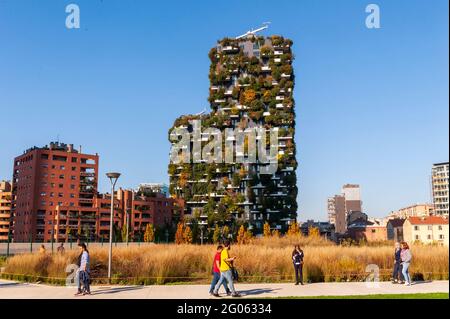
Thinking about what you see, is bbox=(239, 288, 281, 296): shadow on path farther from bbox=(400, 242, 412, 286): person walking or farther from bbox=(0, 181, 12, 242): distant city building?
bbox=(0, 181, 12, 242): distant city building

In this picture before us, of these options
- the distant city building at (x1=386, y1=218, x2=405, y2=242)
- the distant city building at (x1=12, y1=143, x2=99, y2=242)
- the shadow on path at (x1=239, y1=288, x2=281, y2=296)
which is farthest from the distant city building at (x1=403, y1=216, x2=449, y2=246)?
the shadow on path at (x1=239, y1=288, x2=281, y2=296)

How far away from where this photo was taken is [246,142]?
291 feet

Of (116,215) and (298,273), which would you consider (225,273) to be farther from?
(116,215)

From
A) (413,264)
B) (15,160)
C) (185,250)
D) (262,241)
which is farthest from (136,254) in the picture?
(15,160)

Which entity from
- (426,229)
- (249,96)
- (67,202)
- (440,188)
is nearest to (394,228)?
(426,229)

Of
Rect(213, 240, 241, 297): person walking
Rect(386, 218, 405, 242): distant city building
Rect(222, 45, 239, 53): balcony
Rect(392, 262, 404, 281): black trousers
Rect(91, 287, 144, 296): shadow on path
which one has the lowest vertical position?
Rect(386, 218, 405, 242): distant city building

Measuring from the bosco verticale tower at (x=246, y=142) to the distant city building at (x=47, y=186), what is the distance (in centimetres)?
2164

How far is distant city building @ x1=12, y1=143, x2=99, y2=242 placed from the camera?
95.3 m

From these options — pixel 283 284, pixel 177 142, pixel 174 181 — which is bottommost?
pixel 283 284

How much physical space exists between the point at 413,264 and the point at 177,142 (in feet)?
278

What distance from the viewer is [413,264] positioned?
2027 cm

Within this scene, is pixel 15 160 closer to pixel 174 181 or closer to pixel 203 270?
pixel 174 181

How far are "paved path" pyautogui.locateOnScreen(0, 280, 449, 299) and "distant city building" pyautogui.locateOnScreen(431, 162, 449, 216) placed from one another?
165 m

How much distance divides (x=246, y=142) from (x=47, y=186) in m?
44.8
